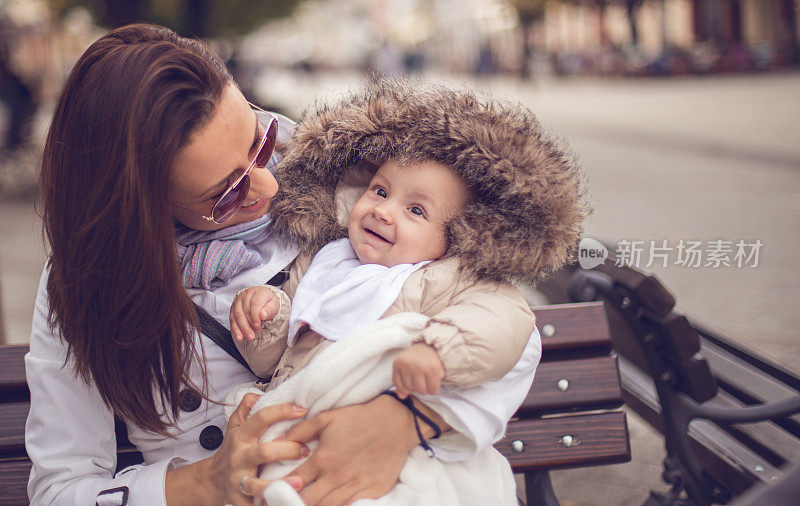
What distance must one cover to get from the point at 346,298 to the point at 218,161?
416mm

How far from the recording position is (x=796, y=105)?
13859mm

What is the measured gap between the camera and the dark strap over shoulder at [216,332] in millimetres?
1789

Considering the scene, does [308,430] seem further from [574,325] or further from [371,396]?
[574,325]

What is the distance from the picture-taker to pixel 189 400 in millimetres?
1767

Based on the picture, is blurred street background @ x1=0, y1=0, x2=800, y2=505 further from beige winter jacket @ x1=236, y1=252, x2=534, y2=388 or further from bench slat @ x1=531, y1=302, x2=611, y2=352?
beige winter jacket @ x1=236, y1=252, x2=534, y2=388

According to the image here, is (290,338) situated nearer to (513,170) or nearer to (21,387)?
(513,170)

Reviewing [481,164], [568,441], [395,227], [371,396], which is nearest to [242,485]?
[371,396]

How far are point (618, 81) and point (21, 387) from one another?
28.9 m

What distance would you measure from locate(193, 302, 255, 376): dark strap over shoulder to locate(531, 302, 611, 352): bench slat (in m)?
0.92

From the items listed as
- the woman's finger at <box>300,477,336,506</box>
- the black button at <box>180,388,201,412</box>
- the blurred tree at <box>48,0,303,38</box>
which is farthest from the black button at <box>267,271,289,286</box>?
the blurred tree at <box>48,0,303,38</box>

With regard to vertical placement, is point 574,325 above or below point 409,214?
below

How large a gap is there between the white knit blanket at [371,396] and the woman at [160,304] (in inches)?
1.2

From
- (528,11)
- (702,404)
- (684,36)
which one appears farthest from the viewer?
(528,11)

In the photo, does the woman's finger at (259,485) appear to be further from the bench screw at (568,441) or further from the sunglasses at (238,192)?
the bench screw at (568,441)
